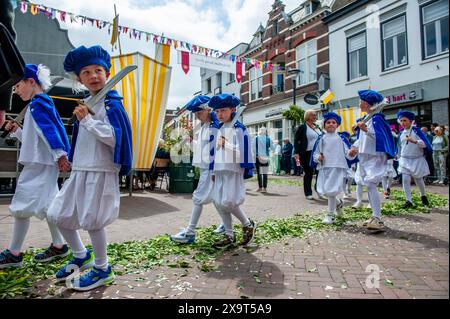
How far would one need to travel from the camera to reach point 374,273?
2.41m

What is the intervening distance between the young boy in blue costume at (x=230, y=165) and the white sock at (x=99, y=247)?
1.38 meters

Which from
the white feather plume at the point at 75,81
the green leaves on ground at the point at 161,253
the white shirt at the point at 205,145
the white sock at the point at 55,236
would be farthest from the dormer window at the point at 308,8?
the white sock at the point at 55,236

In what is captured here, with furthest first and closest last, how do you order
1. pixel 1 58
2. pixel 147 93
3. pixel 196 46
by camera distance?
pixel 196 46, pixel 147 93, pixel 1 58

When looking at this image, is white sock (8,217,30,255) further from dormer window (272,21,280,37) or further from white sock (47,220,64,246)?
dormer window (272,21,280,37)

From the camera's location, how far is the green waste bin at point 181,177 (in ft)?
30.4

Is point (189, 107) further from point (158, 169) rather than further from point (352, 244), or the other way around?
point (158, 169)

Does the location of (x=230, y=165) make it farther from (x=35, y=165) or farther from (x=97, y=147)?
(x=35, y=165)

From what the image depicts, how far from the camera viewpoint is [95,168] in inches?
96.4

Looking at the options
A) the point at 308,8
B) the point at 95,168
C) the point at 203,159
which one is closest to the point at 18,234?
the point at 95,168

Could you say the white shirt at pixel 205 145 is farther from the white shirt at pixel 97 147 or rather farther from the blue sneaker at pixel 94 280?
the blue sneaker at pixel 94 280

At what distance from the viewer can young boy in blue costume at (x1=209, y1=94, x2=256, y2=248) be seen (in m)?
3.50

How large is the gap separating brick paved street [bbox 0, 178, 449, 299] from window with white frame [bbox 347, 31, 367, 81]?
10.9m
